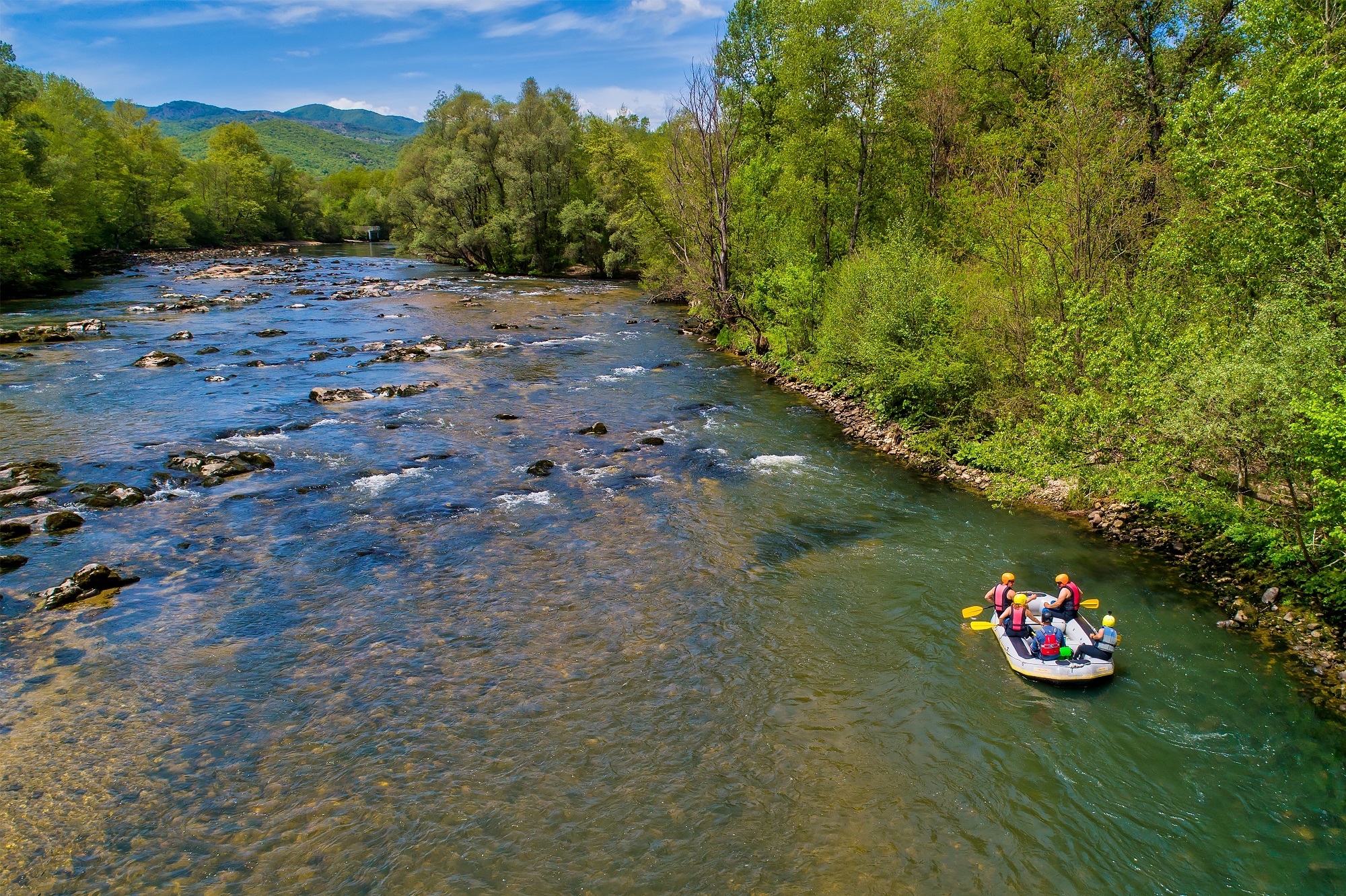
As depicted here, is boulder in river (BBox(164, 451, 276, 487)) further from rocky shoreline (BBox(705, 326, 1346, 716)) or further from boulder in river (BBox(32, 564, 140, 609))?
rocky shoreline (BBox(705, 326, 1346, 716))

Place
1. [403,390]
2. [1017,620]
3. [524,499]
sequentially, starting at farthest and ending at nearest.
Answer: [403,390] < [524,499] < [1017,620]

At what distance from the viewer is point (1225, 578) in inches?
611

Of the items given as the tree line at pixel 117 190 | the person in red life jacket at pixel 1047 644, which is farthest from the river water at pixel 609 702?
the tree line at pixel 117 190

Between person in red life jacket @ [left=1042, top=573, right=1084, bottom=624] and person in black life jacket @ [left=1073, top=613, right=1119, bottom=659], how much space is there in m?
0.72

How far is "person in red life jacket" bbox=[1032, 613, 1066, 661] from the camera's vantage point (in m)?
12.8

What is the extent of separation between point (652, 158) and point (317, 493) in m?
55.6

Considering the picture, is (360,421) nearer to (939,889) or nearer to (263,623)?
(263,623)

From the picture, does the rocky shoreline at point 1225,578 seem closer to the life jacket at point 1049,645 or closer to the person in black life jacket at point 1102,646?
the person in black life jacket at point 1102,646

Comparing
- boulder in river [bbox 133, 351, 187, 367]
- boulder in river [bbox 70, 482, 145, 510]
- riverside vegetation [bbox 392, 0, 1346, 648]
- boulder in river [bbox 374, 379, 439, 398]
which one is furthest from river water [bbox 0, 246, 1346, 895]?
boulder in river [bbox 133, 351, 187, 367]

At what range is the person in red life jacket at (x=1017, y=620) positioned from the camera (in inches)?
524

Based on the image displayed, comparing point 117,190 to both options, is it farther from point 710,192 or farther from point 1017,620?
point 1017,620

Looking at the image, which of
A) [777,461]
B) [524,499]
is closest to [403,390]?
[524,499]

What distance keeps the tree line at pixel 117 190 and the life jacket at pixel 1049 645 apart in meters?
63.7

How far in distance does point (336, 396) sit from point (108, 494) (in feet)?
35.2
